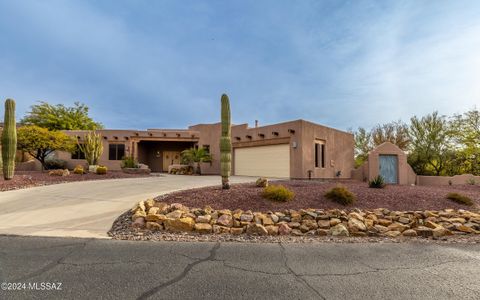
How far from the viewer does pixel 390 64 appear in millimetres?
12664

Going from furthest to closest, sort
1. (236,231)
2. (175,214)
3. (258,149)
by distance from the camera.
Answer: (258,149) → (175,214) → (236,231)

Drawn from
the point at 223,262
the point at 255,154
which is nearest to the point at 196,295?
the point at 223,262

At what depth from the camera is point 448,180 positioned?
51.2ft

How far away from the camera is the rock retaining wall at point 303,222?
16.9 feet

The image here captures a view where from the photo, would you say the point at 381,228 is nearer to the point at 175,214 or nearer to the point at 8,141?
the point at 175,214

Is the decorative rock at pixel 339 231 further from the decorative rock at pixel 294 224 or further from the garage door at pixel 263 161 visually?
the garage door at pixel 263 161

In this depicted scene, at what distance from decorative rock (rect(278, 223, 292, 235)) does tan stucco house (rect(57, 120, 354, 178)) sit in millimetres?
8945

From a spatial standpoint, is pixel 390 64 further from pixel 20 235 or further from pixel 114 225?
pixel 20 235

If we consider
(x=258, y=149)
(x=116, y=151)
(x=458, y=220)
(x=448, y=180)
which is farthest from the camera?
(x=116, y=151)

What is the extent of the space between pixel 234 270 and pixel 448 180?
19580mm

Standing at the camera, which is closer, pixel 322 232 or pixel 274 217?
pixel 322 232

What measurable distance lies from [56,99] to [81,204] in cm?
3313

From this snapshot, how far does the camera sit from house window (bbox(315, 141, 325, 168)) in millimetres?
15265

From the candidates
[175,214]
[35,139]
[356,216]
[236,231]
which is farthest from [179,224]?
[35,139]
